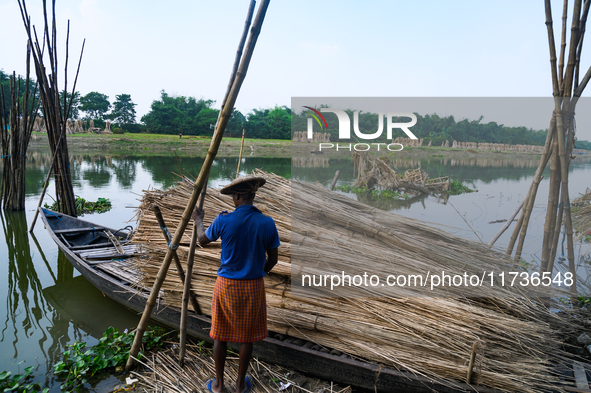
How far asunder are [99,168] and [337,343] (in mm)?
17900

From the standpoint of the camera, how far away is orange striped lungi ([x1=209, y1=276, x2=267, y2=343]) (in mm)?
2182

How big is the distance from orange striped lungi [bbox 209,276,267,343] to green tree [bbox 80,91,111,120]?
1779 inches

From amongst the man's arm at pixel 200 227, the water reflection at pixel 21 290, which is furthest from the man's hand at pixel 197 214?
the water reflection at pixel 21 290

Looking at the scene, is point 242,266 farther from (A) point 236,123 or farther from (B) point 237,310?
(A) point 236,123

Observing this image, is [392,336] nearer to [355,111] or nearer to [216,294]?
[216,294]

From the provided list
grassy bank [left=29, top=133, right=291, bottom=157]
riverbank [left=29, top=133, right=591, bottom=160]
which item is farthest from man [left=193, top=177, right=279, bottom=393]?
grassy bank [left=29, top=133, right=291, bottom=157]

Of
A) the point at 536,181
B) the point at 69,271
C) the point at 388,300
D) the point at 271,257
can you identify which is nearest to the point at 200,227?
the point at 271,257

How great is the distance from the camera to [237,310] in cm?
220

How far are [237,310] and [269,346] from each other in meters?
0.68

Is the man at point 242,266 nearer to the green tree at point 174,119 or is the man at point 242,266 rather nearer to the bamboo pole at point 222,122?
the bamboo pole at point 222,122

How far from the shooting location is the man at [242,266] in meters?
2.15

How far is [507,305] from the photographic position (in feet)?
8.13

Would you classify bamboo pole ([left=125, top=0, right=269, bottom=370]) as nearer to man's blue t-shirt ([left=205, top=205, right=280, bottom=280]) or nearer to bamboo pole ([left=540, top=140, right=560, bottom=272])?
man's blue t-shirt ([left=205, top=205, right=280, bottom=280])

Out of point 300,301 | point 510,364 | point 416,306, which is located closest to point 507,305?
point 510,364
